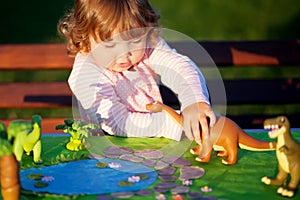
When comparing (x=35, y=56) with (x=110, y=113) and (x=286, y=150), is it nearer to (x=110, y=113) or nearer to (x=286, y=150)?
(x=110, y=113)

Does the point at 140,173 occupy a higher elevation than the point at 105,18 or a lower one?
lower

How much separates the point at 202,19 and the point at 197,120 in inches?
109

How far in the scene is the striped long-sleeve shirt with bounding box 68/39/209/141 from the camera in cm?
155

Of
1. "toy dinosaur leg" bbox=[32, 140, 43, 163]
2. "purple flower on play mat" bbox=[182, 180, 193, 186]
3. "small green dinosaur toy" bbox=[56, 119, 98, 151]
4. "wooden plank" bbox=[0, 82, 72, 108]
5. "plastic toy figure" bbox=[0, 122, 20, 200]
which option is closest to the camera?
"plastic toy figure" bbox=[0, 122, 20, 200]

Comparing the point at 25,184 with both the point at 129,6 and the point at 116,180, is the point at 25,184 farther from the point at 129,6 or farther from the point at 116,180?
the point at 129,6

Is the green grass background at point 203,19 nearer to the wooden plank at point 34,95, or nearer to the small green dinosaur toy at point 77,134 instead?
the wooden plank at point 34,95

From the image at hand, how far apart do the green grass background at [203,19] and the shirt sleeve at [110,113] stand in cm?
192

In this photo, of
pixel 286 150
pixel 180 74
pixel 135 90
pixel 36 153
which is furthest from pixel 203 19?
pixel 286 150

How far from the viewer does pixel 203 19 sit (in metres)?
4.01

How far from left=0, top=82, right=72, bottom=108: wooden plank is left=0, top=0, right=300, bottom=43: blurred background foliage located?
52.7 inches

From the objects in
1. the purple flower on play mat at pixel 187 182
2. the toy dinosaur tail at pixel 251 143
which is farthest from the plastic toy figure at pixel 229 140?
the purple flower on play mat at pixel 187 182

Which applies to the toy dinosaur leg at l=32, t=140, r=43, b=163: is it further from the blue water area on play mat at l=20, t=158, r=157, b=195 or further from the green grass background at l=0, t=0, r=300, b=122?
the green grass background at l=0, t=0, r=300, b=122

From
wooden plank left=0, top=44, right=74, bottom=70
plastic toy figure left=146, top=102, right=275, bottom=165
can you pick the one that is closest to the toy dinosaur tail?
plastic toy figure left=146, top=102, right=275, bottom=165

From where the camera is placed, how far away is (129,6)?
156 cm
